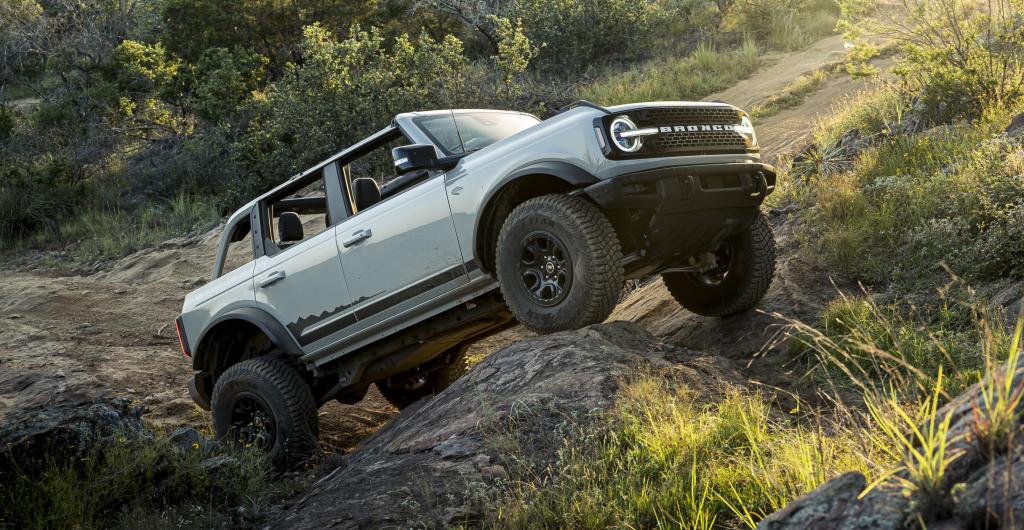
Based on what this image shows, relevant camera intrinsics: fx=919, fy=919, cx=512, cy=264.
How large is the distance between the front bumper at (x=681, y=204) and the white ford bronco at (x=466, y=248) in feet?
0.04

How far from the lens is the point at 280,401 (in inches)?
261

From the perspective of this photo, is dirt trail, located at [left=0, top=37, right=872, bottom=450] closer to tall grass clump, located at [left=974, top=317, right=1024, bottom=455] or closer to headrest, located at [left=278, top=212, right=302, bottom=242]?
headrest, located at [left=278, top=212, right=302, bottom=242]

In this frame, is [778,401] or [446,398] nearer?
[778,401]

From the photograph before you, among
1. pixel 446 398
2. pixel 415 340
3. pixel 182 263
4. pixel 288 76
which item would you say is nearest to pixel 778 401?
pixel 446 398

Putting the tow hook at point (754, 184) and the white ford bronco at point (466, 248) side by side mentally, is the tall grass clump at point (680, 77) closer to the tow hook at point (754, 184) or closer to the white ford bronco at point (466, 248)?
the white ford bronco at point (466, 248)

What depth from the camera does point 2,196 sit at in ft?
66.5

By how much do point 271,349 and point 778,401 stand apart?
407 centimetres

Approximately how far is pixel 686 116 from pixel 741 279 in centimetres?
135

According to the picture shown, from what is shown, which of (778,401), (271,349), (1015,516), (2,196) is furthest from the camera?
(2,196)

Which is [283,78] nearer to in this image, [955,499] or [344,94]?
[344,94]

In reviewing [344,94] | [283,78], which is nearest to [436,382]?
[344,94]

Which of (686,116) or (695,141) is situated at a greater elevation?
(686,116)

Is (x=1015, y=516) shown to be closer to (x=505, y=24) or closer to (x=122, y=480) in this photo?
(x=122, y=480)

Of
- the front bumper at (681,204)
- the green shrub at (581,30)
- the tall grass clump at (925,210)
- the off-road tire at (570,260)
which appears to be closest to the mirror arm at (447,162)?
→ the off-road tire at (570,260)
